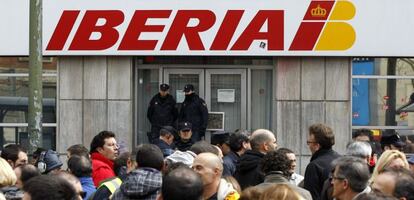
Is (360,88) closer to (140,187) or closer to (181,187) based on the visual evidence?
(140,187)

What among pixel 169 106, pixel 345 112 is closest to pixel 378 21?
pixel 345 112

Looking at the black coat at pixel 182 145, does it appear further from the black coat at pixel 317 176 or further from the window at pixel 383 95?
the black coat at pixel 317 176

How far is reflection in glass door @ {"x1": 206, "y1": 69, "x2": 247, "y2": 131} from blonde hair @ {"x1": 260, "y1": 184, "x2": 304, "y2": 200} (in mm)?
13106

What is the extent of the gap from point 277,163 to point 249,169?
65.7 inches

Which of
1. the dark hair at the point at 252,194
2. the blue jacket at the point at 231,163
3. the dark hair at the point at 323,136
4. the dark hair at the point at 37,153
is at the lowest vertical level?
the blue jacket at the point at 231,163

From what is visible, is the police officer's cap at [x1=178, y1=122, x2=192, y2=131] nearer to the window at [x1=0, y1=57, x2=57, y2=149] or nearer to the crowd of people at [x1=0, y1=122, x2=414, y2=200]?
the window at [x1=0, y1=57, x2=57, y2=149]

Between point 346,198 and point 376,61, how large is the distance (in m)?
11.4

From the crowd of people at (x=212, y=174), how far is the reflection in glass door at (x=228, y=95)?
6.00 meters

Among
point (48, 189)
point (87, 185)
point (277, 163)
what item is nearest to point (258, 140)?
point (277, 163)

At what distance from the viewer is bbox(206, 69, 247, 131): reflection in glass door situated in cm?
1880

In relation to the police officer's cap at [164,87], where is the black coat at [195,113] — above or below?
below

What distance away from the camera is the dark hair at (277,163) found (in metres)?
8.87

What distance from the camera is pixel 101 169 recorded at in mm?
10641

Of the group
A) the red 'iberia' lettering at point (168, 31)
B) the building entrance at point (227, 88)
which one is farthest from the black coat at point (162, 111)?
the red 'iberia' lettering at point (168, 31)
